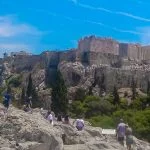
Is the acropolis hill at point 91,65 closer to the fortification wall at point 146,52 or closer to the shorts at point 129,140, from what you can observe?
the fortification wall at point 146,52

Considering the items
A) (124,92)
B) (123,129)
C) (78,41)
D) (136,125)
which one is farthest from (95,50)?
(123,129)

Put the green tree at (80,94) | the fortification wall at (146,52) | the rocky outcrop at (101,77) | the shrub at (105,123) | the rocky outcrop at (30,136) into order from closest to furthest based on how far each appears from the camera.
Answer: the rocky outcrop at (30,136) → the shrub at (105,123) → the green tree at (80,94) → the rocky outcrop at (101,77) → the fortification wall at (146,52)

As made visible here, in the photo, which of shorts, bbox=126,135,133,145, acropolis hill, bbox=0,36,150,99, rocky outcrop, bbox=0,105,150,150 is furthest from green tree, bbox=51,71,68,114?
rocky outcrop, bbox=0,105,150,150

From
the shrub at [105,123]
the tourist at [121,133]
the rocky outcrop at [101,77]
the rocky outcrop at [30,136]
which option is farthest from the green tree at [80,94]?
the rocky outcrop at [30,136]

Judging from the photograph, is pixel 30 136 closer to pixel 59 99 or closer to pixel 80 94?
pixel 59 99

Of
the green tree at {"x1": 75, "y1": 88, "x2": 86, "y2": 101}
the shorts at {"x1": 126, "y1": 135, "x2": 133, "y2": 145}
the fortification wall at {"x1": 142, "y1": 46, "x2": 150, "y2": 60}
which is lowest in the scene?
the green tree at {"x1": 75, "y1": 88, "x2": 86, "y2": 101}

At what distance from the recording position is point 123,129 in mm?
20516

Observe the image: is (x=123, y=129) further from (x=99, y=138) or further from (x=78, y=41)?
(x=78, y=41)

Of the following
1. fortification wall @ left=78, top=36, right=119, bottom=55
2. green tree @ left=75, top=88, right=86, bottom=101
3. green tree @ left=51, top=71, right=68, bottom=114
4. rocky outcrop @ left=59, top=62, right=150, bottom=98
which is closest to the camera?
green tree @ left=51, top=71, right=68, bottom=114

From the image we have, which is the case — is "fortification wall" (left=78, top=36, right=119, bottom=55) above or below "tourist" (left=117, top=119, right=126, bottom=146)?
above

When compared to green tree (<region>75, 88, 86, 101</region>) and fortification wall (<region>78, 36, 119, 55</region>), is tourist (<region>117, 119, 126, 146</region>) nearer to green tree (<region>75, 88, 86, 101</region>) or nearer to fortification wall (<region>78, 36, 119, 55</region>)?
green tree (<region>75, 88, 86, 101</region>)

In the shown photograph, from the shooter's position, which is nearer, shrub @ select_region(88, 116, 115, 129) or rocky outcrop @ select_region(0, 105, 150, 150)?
rocky outcrop @ select_region(0, 105, 150, 150)

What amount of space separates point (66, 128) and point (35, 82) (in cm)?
10363

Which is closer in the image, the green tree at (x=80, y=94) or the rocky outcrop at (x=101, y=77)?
the green tree at (x=80, y=94)
